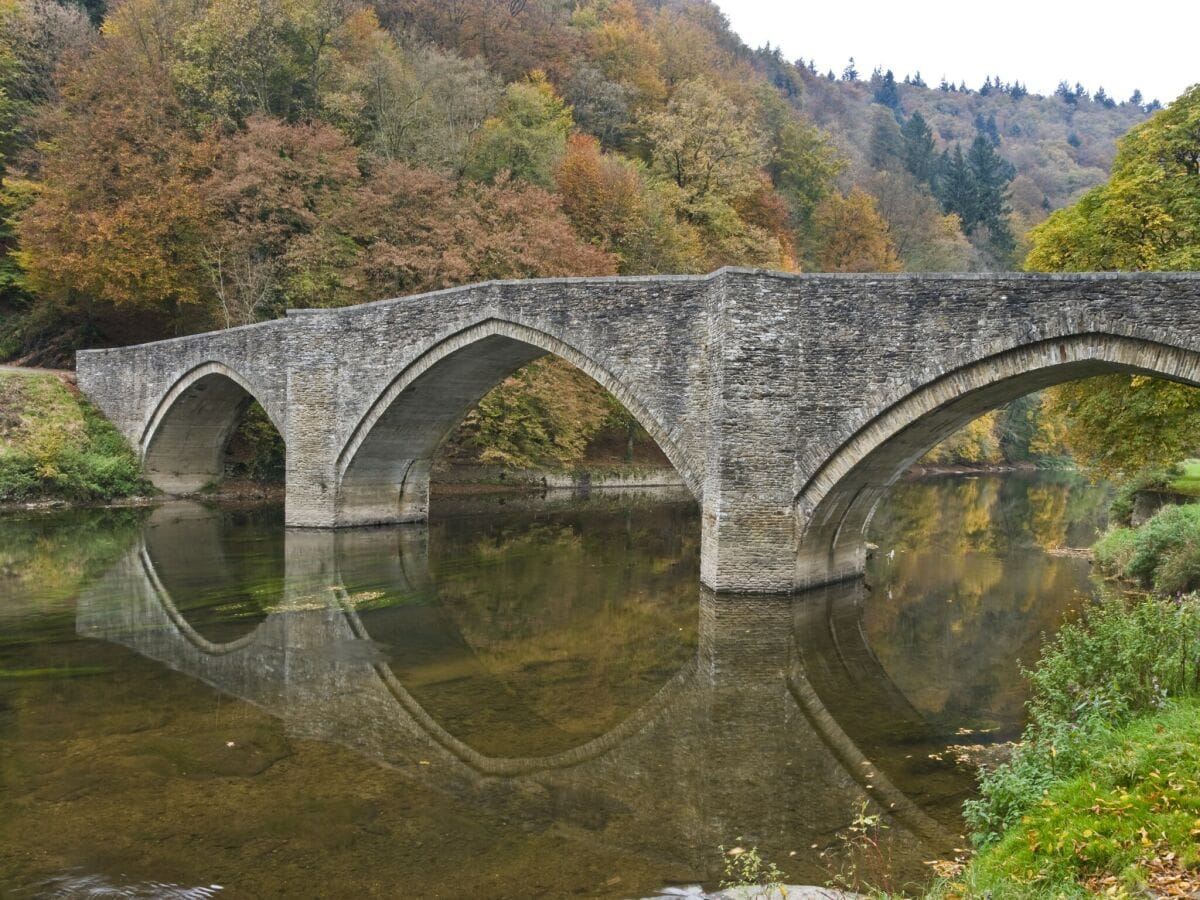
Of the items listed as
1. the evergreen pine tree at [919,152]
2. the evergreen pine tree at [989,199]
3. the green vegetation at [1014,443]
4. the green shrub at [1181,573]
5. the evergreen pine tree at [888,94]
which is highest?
the evergreen pine tree at [888,94]

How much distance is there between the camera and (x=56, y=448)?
2338cm

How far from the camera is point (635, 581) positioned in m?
15.3

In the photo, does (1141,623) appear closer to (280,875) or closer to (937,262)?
(280,875)

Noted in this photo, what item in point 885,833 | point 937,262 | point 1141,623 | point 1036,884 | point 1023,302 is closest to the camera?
point 1036,884

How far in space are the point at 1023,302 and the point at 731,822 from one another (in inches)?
307

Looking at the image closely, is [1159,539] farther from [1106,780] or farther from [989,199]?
[989,199]

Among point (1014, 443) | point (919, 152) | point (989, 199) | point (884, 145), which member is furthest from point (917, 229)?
point (919, 152)

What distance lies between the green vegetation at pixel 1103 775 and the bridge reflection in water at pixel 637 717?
0.77 metres

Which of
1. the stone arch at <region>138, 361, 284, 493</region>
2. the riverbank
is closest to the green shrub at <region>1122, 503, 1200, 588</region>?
the riverbank

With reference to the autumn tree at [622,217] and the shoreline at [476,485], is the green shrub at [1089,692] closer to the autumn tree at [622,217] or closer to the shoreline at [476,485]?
the shoreline at [476,485]

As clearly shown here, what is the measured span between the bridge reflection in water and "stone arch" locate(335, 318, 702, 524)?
497 cm

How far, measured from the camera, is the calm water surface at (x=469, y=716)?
558cm

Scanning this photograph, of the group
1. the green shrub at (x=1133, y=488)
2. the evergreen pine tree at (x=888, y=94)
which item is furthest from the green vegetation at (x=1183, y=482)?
the evergreen pine tree at (x=888, y=94)

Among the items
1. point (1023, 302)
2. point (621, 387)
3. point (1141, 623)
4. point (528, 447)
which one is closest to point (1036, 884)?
point (1141, 623)
